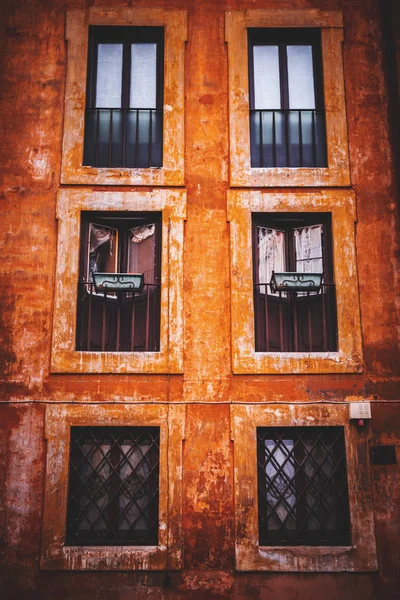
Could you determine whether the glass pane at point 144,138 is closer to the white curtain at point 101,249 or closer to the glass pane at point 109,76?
the glass pane at point 109,76

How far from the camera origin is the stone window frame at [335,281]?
27.9 feet

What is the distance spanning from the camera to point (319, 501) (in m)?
8.23

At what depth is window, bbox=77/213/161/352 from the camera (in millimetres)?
8742

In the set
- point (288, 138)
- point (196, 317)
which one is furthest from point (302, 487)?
Answer: point (288, 138)

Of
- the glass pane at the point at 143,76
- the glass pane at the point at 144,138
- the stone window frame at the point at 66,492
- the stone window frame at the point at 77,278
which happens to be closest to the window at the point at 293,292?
the stone window frame at the point at 77,278

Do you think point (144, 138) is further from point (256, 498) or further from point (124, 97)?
point (256, 498)

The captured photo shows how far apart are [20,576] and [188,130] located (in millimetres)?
6934

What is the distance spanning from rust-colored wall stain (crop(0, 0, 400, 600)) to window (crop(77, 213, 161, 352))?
36 cm

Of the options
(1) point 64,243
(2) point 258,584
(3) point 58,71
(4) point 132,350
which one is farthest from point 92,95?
(2) point 258,584

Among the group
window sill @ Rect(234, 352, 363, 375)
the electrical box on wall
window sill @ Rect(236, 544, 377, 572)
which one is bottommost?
window sill @ Rect(236, 544, 377, 572)

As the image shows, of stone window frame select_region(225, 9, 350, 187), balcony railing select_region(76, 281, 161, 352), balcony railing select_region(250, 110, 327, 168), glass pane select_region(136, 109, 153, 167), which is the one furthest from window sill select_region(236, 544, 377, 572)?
glass pane select_region(136, 109, 153, 167)

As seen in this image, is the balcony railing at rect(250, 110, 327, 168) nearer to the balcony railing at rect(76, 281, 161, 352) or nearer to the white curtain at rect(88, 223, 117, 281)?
the white curtain at rect(88, 223, 117, 281)

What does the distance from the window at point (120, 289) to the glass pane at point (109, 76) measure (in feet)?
6.65

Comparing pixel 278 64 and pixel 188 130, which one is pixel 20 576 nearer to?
pixel 188 130
